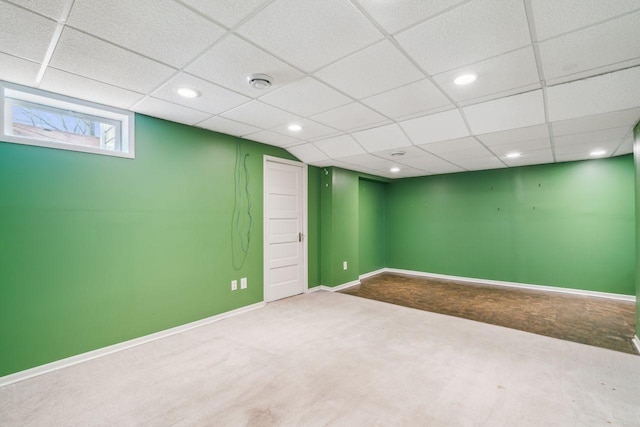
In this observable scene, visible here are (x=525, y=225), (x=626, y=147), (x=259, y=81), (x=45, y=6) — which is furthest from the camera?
(x=525, y=225)

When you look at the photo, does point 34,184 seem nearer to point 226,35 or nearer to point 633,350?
point 226,35

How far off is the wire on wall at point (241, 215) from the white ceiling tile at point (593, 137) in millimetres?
4075

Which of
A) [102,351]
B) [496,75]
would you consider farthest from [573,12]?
[102,351]

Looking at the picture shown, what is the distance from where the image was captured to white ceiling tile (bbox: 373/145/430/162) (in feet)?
13.1

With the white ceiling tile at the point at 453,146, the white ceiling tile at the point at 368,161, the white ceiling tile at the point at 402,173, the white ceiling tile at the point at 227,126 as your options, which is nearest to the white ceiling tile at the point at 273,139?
the white ceiling tile at the point at 227,126

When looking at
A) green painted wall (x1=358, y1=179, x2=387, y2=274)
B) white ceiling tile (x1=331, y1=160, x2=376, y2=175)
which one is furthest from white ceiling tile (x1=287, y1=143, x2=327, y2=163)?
green painted wall (x1=358, y1=179, x2=387, y2=274)

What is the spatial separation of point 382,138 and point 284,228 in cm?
212

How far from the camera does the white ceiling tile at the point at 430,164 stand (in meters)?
4.63

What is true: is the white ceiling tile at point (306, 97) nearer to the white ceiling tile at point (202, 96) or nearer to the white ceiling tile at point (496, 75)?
the white ceiling tile at point (202, 96)

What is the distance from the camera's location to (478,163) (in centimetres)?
506

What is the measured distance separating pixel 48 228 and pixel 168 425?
2.05m

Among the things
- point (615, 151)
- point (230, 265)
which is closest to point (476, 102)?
point (615, 151)

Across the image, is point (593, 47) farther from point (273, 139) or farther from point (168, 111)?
point (168, 111)

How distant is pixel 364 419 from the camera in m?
1.88
